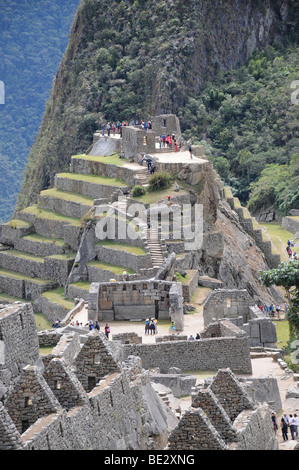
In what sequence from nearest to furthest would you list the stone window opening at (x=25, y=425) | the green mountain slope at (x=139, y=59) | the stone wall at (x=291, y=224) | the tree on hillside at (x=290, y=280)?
the stone window opening at (x=25, y=425), the tree on hillside at (x=290, y=280), the stone wall at (x=291, y=224), the green mountain slope at (x=139, y=59)

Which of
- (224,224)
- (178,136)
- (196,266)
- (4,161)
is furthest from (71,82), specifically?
(196,266)

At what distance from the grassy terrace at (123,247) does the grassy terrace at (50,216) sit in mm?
6326

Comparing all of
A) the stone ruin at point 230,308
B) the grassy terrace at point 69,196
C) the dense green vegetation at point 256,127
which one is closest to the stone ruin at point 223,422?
the stone ruin at point 230,308

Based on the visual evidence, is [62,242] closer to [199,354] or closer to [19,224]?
[19,224]

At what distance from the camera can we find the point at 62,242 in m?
80.9

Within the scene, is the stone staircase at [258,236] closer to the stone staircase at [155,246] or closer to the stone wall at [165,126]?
the stone wall at [165,126]

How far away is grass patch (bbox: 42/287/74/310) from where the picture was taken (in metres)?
70.7

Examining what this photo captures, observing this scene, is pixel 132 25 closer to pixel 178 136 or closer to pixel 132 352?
pixel 178 136

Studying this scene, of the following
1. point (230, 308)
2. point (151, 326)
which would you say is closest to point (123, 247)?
point (230, 308)

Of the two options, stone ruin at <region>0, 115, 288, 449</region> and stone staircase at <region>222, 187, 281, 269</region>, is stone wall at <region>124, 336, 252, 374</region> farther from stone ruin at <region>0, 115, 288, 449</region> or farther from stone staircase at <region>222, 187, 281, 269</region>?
stone staircase at <region>222, 187, 281, 269</region>

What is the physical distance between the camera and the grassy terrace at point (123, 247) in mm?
68400

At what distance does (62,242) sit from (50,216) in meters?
3.93

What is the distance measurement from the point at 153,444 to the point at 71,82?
146 m

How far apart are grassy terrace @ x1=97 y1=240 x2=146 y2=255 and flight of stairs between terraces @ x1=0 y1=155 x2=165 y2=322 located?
0.26 ft
